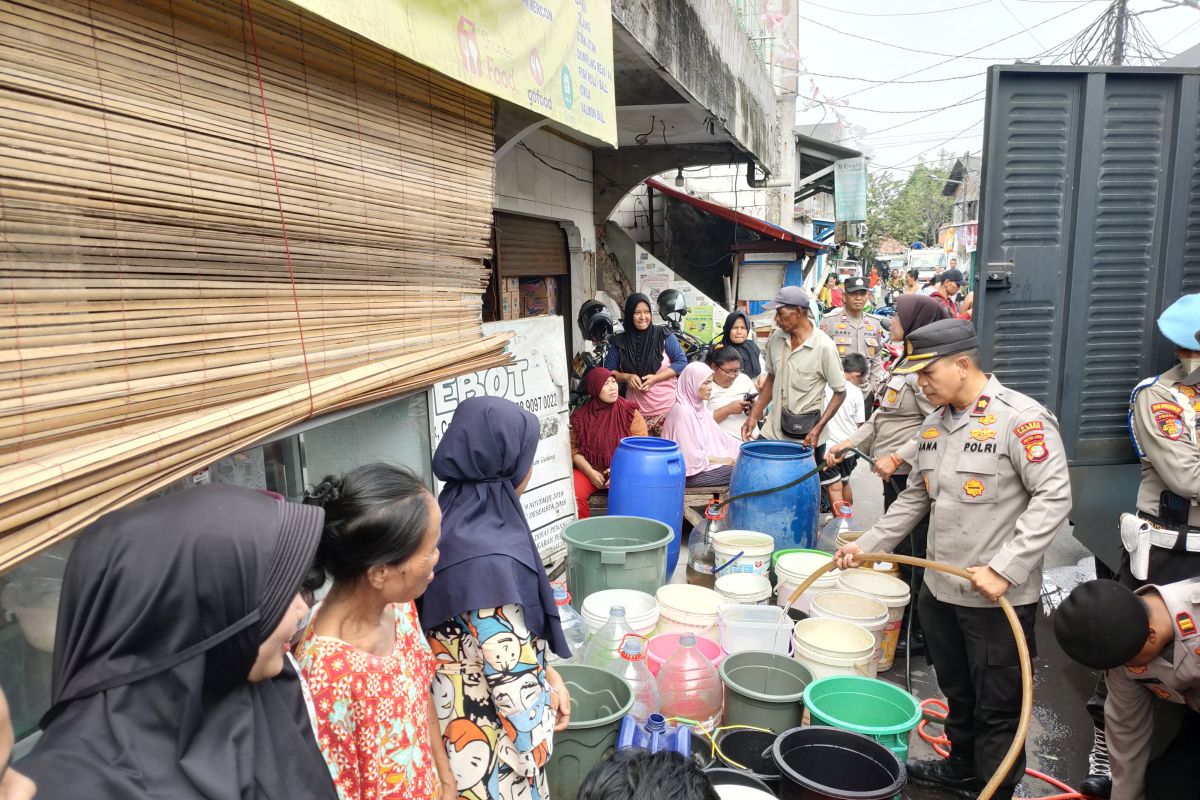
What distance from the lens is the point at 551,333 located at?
4820mm

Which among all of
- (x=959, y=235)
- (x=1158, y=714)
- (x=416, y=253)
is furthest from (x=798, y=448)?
(x=959, y=235)

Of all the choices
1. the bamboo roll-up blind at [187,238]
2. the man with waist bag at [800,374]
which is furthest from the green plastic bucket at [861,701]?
the man with waist bag at [800,374]

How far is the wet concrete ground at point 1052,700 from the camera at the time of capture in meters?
3.38

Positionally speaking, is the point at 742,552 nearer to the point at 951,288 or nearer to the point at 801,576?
the point at 801,576

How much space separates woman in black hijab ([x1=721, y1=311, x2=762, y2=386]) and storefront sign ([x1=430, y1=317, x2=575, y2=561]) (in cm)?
258

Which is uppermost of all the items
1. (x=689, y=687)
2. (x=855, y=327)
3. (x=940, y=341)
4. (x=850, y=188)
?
(x=850, y=188)

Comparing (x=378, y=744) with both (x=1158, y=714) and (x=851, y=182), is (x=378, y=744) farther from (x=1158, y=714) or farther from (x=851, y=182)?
(x=851, y=182)

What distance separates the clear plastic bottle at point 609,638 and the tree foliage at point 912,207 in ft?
155

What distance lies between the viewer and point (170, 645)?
1.14 metres

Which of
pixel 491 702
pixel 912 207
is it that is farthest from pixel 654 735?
pixel 912 207

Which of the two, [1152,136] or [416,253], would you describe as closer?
[416,253]

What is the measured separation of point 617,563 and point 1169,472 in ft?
7.69

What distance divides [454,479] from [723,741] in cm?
156

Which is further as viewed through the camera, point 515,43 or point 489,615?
point 515,43
